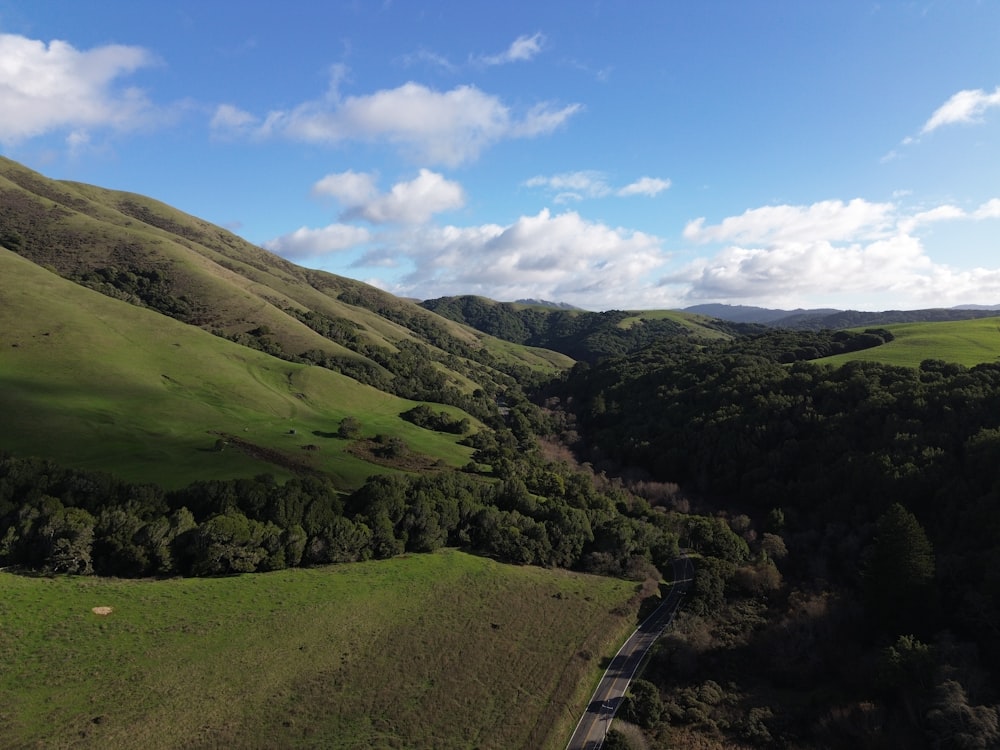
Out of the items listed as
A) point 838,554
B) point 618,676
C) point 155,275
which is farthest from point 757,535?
point 155,275

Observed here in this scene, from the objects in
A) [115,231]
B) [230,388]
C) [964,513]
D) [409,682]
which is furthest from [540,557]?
[115,231]

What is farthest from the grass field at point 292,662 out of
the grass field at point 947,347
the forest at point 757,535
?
the grass field at point 947,347

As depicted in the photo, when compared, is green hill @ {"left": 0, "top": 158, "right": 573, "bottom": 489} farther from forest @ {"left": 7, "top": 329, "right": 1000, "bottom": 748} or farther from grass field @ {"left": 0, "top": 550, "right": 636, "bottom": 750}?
grass field @ {"left": 0, "top": 550, "right": 636, "bottom": 750}

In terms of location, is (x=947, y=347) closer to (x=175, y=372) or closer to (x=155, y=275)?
(x=175, y=372)

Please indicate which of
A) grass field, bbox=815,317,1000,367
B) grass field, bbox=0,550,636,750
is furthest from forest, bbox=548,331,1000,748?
grass field, bbox=815,317,1000,367

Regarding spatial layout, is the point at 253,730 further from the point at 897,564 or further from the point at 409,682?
the point at 897,564
